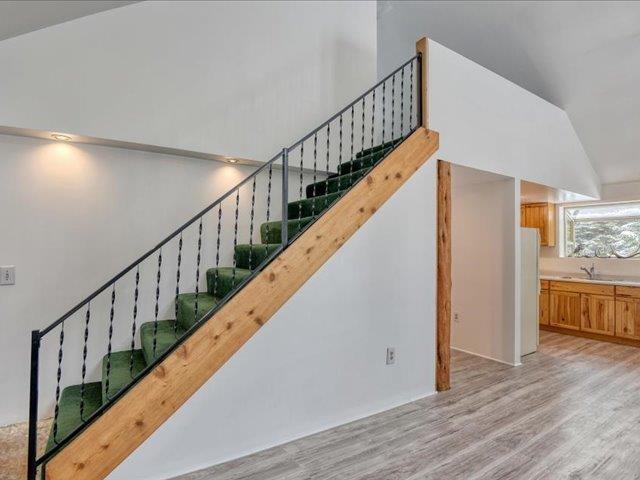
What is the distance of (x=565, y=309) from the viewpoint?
19.0 feet

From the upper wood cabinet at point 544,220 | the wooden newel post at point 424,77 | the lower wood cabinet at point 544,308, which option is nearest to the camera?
the wooden newel post at point 424,77

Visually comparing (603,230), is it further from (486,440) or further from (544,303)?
(486,440)

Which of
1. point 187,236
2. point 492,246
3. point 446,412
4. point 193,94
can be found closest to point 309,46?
point 193,94

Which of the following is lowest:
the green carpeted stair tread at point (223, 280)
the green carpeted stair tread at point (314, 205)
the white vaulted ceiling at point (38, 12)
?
the green carpeted stair tread at point (223, 280)

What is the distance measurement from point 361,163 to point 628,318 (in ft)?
15.6

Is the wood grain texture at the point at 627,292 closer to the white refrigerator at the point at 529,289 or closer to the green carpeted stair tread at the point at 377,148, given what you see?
the white refrigerator at the point at 529,289

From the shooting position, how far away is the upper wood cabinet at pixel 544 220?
6.34 metres

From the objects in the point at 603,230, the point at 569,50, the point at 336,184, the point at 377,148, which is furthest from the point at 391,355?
the point at 603,230

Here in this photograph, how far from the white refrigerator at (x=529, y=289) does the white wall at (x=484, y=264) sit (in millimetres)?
469

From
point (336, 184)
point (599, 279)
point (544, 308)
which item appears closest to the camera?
point (336, 184)

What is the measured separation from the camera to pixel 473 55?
507 cm

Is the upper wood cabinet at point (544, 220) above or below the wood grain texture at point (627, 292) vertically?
above

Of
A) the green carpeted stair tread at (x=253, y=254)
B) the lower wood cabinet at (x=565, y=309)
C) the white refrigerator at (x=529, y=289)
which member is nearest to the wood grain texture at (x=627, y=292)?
the lower wood cabinet at (x=565, y=309)

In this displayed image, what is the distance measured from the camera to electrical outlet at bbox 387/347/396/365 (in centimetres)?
303
